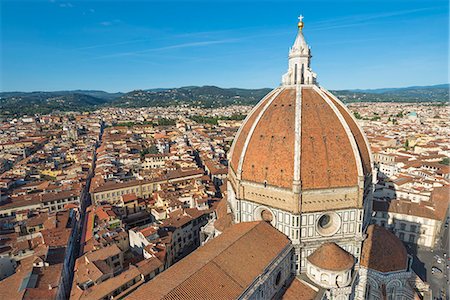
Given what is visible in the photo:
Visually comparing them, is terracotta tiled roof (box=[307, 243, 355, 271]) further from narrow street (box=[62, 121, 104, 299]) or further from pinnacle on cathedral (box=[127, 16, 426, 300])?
narrow street (box=[62, 121, 104, 299])

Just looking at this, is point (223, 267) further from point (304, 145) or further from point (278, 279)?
point (304, 145)

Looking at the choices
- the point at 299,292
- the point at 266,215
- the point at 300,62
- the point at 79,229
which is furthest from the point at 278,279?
the point at 79,229

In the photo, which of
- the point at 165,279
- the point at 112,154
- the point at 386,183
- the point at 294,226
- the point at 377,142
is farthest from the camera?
the point at 377,142

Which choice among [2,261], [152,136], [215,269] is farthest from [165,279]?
[152,136]

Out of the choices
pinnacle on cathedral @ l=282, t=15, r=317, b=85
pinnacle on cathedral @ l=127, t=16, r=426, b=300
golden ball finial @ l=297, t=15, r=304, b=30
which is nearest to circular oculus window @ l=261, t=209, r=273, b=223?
pinnacle on cathedral @ l=127, t=16, r=426, b=300

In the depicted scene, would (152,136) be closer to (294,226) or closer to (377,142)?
(377,142)
